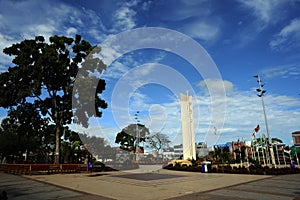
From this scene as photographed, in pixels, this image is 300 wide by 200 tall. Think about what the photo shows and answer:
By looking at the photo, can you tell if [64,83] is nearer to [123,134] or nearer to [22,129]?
[22,129]

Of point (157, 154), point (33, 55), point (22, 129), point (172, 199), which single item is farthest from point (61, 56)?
point (157, 154)

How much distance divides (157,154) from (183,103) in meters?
34.6

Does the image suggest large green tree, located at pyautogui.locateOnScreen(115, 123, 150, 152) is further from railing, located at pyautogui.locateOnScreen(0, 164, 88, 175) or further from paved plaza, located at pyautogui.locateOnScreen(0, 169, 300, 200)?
paved plaza, located at pyautogui.locateOnScreen(0, 169, 300, 200)

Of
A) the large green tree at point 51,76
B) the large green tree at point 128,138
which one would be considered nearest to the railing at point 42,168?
the large green tree at point 51,76

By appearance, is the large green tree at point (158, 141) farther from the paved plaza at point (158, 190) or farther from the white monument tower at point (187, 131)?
the paved plaza at point (158, 190)

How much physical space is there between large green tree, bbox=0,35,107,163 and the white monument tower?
12.0 meters

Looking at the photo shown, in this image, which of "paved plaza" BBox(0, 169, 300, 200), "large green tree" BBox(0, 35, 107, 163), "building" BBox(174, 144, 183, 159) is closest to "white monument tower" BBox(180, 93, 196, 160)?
"large green tree" BBox(0, 35, 107, 163)

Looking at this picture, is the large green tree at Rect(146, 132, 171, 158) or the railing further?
the large green tree at Rect(146, 132, 171, 158)

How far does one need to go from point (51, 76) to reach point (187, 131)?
18855mm

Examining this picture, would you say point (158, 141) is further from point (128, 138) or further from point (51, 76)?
point (51, 76)

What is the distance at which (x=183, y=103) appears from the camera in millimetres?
33250

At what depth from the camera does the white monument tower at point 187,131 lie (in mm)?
32562

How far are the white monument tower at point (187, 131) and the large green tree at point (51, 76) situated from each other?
39.3 ft

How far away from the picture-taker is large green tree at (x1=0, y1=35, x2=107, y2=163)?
2358 cm
